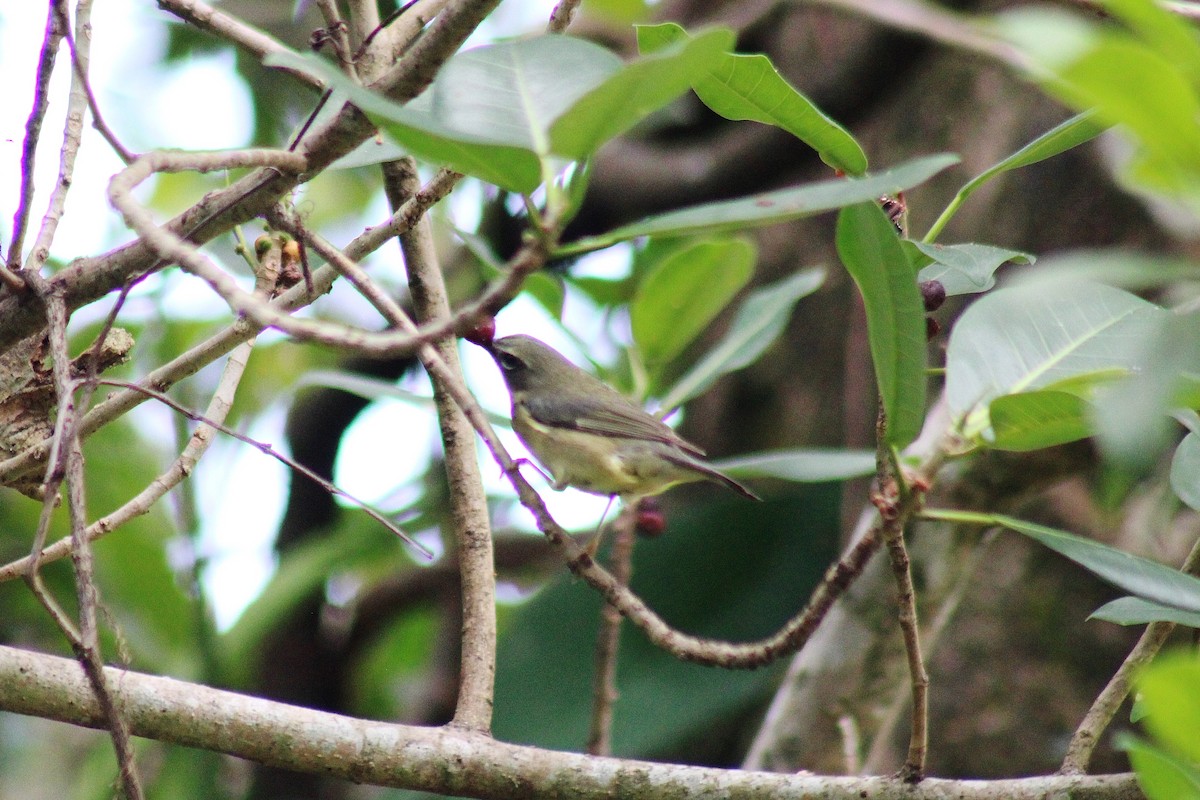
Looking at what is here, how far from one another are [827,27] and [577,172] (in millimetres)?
3960

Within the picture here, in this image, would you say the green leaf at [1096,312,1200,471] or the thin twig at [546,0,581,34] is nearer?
the green leaf at [1096,312,1200,471]

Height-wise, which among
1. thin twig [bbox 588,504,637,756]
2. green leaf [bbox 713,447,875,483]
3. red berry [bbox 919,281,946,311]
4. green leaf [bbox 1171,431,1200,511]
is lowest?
thin twig [bbox 588,504,637,756]

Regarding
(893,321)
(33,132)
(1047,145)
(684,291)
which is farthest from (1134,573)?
(684,291)

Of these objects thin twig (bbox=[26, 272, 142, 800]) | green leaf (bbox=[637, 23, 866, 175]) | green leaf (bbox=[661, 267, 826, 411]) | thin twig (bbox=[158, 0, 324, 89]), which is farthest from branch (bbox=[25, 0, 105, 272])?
green leaf (bbox=[661, 267, 826, 411])

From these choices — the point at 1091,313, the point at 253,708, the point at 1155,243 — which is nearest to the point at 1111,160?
the point at 1155,243

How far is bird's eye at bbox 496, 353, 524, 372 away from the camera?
3.55m

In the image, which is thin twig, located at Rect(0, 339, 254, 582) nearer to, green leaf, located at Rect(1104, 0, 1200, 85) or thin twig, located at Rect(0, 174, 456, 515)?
thin twig, located at Rect(0, 174, 456, 515)

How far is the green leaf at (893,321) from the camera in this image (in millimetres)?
1265

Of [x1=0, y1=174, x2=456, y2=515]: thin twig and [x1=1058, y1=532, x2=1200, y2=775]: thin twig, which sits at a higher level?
[x1=0, y1=174, x2=456, y2=515]: thin twig

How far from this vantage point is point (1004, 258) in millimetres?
1385

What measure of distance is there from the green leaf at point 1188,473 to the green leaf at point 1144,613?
0.51ft

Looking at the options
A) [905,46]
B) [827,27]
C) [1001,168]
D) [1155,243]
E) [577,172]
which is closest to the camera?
[577,172]

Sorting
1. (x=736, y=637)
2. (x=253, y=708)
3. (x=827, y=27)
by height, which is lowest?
(x=736, y=637)

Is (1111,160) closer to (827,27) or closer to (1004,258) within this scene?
(827,27)
